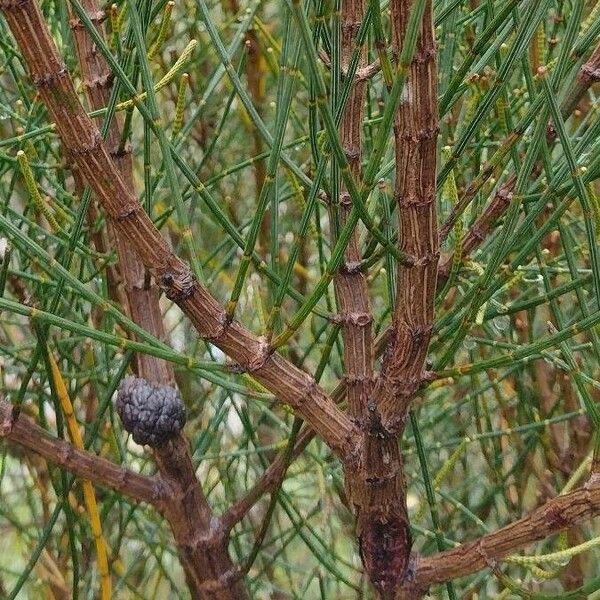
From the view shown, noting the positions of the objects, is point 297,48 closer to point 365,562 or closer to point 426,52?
point 426,52

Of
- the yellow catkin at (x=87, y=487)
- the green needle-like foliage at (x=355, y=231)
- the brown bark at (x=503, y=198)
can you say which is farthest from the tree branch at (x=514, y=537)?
the yellow catkin at (x=87, y=487)

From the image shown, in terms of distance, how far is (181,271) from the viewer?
1.53ft

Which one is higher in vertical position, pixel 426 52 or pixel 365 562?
pixel 426 52

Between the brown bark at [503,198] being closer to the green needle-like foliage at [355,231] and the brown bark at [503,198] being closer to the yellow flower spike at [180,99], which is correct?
the green needle-like foliage at [355,231]

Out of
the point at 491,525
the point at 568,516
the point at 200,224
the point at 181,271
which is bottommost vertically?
the point at 568,516

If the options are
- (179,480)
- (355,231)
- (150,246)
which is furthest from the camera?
(179,480)

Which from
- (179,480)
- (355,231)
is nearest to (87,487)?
→ (179,480)

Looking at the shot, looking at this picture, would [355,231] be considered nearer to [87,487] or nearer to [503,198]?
[503,198]

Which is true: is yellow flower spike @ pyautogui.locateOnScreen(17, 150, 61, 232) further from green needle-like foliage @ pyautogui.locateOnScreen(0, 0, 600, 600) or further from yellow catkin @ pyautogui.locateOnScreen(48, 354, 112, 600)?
yellow catkin @ pyautogui.locateOnScreen(48, 354, 112, 600)

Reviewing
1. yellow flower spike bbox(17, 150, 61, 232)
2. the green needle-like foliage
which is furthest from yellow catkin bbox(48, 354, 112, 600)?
yellow flower spike bbox(17, 150, 61, 232)

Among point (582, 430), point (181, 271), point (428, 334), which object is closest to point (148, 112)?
point (181, 271)

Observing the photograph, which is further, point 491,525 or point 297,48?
point 491,525

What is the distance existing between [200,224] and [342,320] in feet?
3.43

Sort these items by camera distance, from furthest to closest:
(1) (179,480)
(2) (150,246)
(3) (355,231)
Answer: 1. (1) (179,480)
2. (3) (355,231)
3. (2) (150,246)
